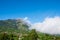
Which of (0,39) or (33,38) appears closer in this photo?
(0,39)

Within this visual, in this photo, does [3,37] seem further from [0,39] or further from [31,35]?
[31,35]

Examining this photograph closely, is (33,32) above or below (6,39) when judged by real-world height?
above

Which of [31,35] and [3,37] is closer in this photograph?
[3,37]

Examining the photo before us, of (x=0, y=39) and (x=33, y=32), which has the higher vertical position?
(x=33, y=32)

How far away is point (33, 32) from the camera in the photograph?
5369 inches

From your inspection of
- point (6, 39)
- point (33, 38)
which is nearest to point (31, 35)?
point (33, 38)

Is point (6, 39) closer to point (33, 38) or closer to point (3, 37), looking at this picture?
point (3, 37)

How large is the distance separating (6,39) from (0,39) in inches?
158

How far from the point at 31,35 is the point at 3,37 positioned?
31222mm

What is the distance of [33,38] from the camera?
137 meters

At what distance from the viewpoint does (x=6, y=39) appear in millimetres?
115062

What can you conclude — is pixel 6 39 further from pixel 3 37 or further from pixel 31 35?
pixel 31 35

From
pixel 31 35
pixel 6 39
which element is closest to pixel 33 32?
pixel 31 35

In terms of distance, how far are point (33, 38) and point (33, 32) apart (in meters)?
4.98
